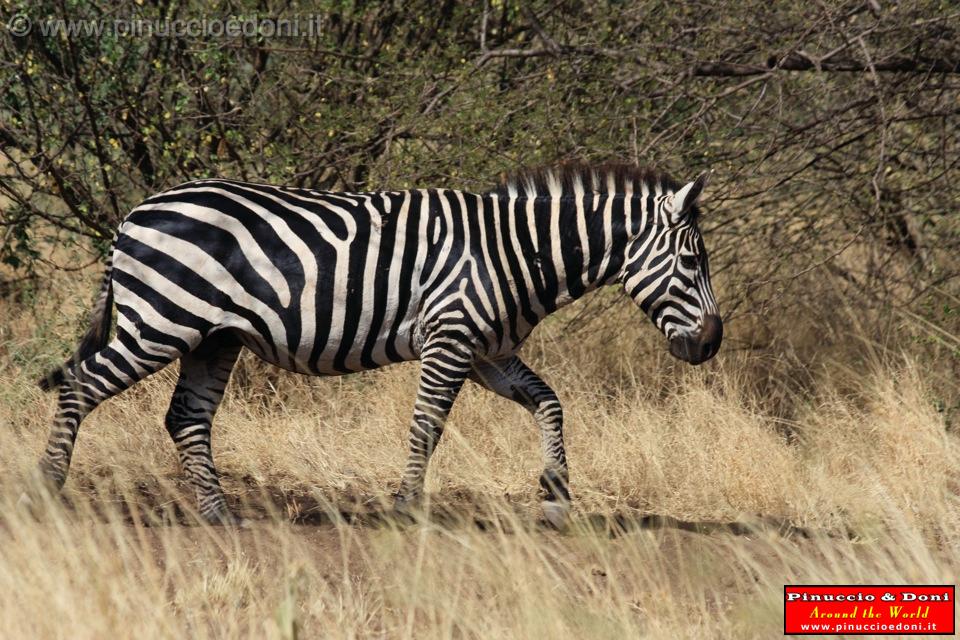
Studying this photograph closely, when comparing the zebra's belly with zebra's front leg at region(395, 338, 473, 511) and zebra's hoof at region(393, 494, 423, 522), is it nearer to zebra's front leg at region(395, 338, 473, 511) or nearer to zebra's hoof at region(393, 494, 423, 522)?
zebra's front leg at region(395, 338, 473, 511)

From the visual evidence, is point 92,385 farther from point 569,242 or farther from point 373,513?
point 569,242

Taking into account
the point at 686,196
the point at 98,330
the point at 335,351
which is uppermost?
the point at 686,196

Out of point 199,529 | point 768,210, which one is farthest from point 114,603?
point 768,210

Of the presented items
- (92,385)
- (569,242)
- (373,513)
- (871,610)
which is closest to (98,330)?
(92,385)

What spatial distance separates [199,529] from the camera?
17.6 ft

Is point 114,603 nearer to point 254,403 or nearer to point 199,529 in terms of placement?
point 199,529

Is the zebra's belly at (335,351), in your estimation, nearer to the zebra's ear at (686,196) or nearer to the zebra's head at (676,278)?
the zebra's head at (676,278)

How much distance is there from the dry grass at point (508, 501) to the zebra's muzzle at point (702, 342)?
925 mm

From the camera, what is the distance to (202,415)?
5.76 metres

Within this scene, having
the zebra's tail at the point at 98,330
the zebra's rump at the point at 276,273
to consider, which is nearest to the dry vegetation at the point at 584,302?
the zebra's tail at the point at 98,330

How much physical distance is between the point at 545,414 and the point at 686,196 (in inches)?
53.2

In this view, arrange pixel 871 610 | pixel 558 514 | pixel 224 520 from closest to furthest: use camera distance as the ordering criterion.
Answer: pixel 871 610 → pixel 224 520 → pixel 558 514

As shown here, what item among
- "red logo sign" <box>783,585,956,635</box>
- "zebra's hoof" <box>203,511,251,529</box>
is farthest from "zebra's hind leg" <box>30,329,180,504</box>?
"red logo sign" <box>783,585,956,635</box>

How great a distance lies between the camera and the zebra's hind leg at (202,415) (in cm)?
565
